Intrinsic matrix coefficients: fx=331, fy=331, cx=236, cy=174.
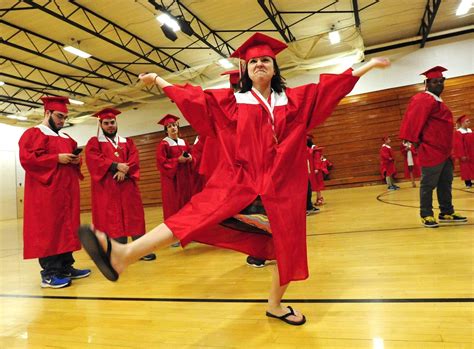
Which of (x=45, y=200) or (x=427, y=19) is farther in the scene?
(x=427, y=19)

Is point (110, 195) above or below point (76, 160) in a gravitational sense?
below

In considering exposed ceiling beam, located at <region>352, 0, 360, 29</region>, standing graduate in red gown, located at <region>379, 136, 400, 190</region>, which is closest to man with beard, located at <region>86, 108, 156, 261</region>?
exposed ceiling beam, located at <region>352, 0, 360, 29</region>

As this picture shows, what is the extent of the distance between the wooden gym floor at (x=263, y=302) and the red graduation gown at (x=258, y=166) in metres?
0.44

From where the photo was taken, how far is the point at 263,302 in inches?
85.3

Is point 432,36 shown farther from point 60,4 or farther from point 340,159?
point 60,4

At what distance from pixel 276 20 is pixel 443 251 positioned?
8134 millimetres

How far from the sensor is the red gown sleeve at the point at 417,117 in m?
3.82

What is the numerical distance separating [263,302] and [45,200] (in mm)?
→ 2332

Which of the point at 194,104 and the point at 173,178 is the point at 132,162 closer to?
the point at 173,178

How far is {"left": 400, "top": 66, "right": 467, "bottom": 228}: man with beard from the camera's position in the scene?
3.82 metres

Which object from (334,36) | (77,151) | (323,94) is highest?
(334,36)

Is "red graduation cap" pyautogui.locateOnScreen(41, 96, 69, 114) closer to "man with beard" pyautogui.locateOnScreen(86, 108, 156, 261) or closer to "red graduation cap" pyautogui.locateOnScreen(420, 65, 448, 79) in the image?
"man with beard" pyautogui.locateOnScreen(86, 108, 156, 261)

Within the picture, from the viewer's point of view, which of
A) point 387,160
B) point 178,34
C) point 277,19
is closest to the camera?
point 277,19

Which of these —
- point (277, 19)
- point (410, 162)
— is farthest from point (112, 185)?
point (410, 162)
